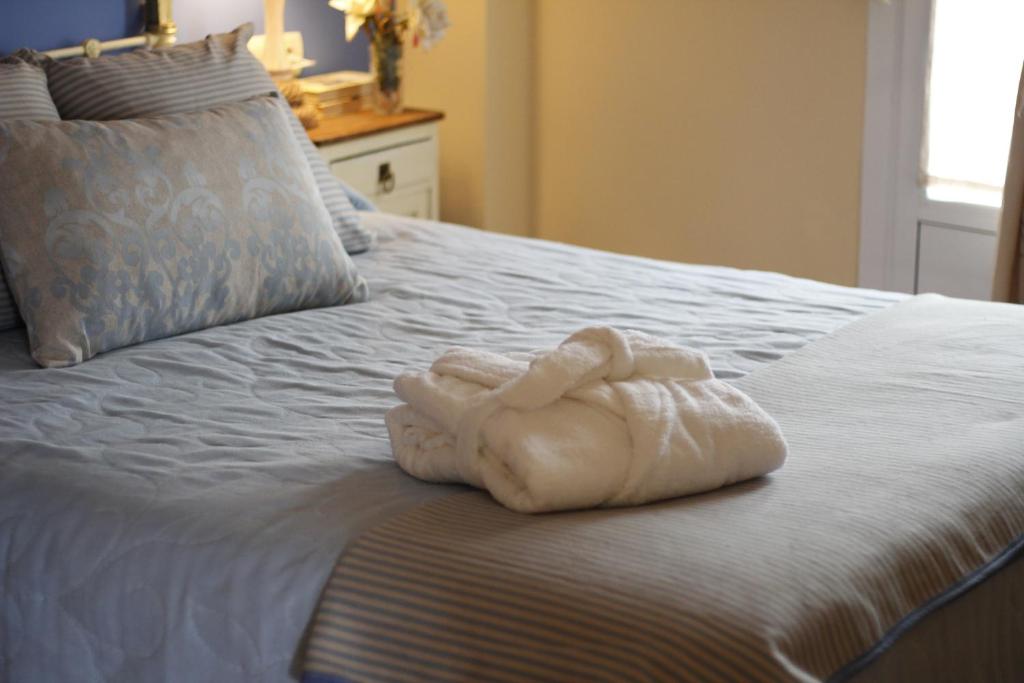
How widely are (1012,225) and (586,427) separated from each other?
6.56 feet

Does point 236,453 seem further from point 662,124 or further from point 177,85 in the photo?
point 662,124

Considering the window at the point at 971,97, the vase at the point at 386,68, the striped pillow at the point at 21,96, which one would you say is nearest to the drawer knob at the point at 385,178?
the vase at the point at 386,68

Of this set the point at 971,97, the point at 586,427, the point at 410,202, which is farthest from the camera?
the point at 410,202

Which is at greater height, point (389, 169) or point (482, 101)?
point (482, 101)

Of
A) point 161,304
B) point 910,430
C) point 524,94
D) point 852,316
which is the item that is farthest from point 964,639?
point 524,94

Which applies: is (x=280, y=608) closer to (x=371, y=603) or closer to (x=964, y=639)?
(x=371, y=603)

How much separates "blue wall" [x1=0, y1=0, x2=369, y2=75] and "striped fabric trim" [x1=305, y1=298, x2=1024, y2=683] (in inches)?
72.8

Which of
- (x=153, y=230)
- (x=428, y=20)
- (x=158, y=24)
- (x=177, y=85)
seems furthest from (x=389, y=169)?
(x=153, y=230)

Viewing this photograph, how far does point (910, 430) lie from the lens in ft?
5.96

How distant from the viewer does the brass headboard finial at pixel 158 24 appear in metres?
3.20

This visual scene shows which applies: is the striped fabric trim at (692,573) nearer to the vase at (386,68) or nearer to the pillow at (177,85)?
the pillow at (177,85)

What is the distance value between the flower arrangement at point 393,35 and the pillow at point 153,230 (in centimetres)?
122

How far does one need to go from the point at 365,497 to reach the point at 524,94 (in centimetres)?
277

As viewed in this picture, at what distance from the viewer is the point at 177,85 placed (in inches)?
103
